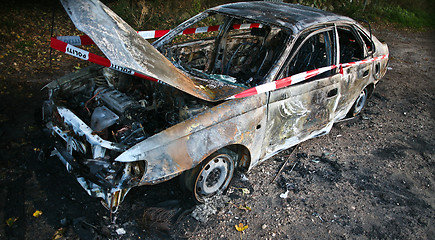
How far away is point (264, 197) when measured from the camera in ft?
11.2

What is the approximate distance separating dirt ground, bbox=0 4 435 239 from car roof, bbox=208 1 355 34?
1.80 meters

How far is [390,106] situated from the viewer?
583 cm

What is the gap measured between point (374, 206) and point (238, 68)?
8.02 feet

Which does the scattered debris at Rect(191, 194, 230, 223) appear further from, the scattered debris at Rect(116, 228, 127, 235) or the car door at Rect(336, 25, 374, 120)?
the car door at Rect(336, 25, 374, 120)

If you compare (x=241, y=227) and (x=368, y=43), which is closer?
(x=241, y=227)

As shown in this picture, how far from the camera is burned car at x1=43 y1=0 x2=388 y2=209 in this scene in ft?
8.25

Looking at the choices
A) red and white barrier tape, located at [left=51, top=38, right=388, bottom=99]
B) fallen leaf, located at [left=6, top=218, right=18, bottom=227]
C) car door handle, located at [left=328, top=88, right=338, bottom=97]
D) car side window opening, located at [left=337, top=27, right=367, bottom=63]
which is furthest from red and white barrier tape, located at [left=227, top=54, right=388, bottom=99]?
fallen leaf, located at [left=6, top=218, right=18, bottom=227]

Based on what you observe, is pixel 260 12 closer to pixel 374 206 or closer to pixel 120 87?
pixel 120 87

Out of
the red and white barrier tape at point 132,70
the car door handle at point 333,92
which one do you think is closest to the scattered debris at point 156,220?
the red and white barrier tape at point 132,70

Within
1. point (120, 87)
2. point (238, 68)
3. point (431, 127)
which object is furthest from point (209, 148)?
point (431, 127)

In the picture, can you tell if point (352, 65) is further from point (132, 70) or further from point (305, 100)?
point (132, 70)

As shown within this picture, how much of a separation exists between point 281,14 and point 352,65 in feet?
4.13

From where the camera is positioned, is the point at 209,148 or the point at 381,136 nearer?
the point at 209,148

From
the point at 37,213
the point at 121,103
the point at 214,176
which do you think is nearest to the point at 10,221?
the point at 37,213
